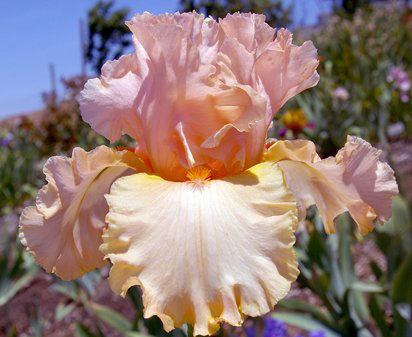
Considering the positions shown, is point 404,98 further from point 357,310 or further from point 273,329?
point 273,329

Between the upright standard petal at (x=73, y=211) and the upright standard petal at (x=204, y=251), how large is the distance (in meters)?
0.10

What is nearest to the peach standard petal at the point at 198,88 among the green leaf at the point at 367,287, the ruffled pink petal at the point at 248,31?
the ruffled pink petal at the point at 248,31

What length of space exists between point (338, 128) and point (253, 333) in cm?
351

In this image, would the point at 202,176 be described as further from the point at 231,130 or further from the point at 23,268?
the point at 23,268

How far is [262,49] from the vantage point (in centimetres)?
77

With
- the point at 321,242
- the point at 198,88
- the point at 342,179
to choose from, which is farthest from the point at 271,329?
the point at 198,88

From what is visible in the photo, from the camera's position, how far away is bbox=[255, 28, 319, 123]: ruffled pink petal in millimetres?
777

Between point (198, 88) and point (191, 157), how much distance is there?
3.7 inches

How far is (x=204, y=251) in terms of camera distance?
1.97 ft

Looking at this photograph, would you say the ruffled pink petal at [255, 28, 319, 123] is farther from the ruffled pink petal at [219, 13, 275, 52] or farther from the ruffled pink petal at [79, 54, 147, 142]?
the ruffled pink petal at [79, 54, 147, 142]

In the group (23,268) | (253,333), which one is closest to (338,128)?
(23,268)

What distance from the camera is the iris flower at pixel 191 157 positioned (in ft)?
2.16

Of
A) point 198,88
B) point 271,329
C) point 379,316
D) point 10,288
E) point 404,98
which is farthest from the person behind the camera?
point 404,98

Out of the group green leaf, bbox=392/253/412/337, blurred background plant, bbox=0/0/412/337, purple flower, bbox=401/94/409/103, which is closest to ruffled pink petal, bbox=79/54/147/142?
blurred background plant, bbox=0/0/412/337
